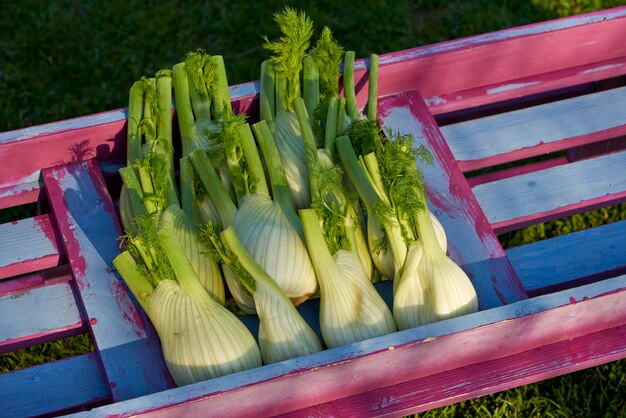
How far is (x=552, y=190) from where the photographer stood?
10.3 ft

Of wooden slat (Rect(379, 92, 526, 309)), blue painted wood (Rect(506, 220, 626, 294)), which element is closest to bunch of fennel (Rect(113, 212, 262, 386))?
wooden slat (Rect(379, 92, 526, 309))

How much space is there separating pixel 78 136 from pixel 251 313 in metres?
0.93

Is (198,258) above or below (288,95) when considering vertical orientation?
below

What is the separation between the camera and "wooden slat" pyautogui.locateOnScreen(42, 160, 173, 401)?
242cm

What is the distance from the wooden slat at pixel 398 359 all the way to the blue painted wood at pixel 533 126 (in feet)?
3.00

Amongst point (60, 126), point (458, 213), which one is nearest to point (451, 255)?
point (458, 213)

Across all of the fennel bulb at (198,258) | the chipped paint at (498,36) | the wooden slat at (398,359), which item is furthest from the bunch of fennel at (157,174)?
the chipped paint at (498,36)

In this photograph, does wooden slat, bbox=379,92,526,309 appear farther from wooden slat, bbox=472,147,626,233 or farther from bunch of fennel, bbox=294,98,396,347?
bunch of fennel, bbox=294,98,396,347

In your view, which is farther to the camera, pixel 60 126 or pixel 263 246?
pixel 60 126

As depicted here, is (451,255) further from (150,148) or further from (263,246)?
(150,148)

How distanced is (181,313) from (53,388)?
1.80 feet

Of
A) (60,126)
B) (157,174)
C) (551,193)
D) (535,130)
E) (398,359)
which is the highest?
(60,126)

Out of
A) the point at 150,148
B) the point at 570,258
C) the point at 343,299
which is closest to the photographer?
the point at 343,299

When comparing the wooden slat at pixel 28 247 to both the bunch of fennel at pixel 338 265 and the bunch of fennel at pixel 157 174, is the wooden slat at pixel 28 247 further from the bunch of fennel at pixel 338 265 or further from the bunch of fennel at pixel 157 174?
the bunch of fennel at pixel 338 265
